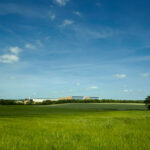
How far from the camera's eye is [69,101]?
3816 inches

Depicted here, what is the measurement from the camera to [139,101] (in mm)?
100938

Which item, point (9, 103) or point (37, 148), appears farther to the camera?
point (9, 103)

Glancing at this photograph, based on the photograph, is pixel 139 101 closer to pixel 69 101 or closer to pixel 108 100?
pixel 108 100

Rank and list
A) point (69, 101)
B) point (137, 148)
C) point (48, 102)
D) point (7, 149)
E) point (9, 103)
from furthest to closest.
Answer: point (69, 101), point (48, 102), point (9, 103), point (137, 148), point (7, 149)

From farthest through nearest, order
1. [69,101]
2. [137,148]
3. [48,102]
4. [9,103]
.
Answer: [69,101] → [48,102] → [9,103] → [137,148]

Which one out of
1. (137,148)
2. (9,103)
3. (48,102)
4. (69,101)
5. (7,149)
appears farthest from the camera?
(69,101)

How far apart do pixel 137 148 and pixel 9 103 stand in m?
82.6

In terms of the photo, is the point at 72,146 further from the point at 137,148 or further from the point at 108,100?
the point at 108,100

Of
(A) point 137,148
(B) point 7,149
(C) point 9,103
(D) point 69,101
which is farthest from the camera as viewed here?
(D) point 69,101

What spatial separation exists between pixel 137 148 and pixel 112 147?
3.20 ft

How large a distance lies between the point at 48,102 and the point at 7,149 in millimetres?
86641

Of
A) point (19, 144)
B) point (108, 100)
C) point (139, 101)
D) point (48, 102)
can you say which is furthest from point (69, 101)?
point (19, 144)

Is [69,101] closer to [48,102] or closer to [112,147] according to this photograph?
[48,102]

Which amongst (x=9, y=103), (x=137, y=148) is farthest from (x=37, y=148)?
(x=9, y=103)
